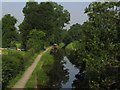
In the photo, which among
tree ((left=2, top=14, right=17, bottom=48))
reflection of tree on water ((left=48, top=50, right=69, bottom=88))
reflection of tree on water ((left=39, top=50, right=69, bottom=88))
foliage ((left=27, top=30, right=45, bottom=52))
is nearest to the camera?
reflection of tree on water ((left=39, top=50, right=69, bottom=88))

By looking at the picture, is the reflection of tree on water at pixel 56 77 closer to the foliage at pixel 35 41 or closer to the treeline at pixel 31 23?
the foliage at pixel 35 41

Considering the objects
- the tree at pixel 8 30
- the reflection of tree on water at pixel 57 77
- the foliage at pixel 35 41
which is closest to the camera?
the reflection of tree on water at pixel 57 77

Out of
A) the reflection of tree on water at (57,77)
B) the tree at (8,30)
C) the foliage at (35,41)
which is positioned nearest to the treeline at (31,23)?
the tree at (8,30)

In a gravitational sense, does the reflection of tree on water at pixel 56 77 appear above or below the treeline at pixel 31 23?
below

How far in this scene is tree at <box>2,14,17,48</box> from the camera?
5727cm

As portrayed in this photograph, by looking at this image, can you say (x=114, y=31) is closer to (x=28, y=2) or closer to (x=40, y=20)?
(x=40, y=20)

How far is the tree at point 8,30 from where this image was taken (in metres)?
57.3

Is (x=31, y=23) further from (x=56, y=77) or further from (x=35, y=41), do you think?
(x=56, y=77)

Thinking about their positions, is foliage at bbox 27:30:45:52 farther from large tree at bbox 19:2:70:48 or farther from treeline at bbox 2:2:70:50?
large tree at bbox 19:2:70:48

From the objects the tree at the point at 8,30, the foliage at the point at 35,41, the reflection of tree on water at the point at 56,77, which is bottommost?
the reflection of tree on water at the point at 56,77

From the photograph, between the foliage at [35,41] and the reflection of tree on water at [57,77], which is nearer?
the reflection of tree on water at [57,77]

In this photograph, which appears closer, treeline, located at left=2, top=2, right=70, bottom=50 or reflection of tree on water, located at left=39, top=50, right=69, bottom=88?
reflection of tree on water, located at left=39, top=50, right=69, bottom=88

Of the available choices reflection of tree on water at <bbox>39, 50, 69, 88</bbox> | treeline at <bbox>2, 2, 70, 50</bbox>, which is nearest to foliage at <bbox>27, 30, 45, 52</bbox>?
treeline at <bbox>2, 2, 70, 50</bbox>

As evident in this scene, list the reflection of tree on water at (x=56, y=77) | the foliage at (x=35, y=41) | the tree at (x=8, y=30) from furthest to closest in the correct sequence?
the tree at (x=8, y=30) → the foliage at (x=35, y=41) → the reflection of tree on water at (x=56, y=77)
